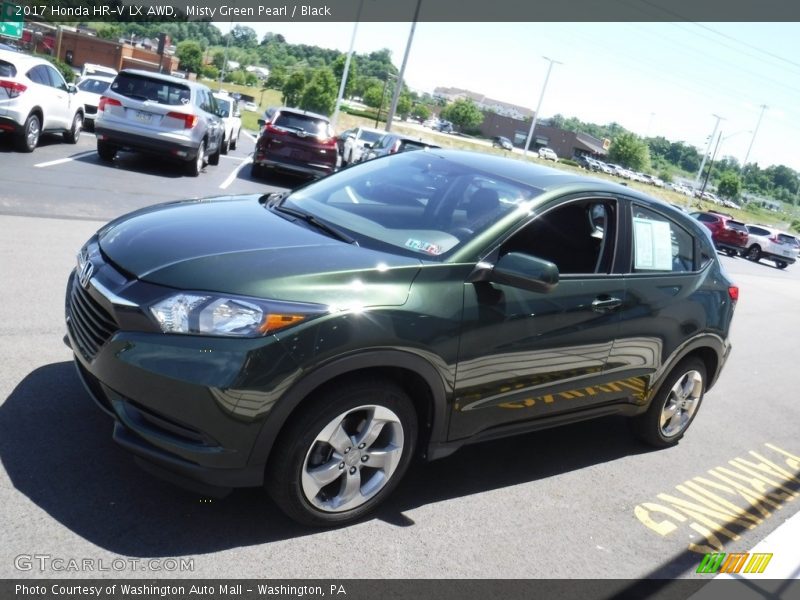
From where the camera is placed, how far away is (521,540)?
155 inches

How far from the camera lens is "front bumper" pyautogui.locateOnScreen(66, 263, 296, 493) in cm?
307

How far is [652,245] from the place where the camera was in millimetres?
4957

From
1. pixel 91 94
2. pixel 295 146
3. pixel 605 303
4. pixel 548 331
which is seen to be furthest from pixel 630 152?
pixel 548 331

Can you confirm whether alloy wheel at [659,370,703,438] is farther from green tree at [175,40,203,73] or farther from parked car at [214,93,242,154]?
green tree at [175,40,203,73]

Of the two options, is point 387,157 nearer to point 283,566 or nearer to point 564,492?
point 564,492

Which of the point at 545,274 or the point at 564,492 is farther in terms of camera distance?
the point at 564,492

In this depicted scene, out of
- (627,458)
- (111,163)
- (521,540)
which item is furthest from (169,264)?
(111,163)

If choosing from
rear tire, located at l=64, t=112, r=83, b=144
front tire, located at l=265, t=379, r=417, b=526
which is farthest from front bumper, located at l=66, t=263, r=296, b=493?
rear tire, located at l=64, t=112, r=83, b=144

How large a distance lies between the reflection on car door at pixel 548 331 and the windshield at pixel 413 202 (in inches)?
9.8

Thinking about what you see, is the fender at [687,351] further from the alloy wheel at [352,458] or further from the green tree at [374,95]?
the green tree at [374,95]

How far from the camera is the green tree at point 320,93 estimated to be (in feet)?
233

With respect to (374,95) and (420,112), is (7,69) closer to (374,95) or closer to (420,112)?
(374,95)

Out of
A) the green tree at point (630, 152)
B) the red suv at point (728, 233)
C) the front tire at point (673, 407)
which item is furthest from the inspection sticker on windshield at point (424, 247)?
the green tree at point (630, 152)

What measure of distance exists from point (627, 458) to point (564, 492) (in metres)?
0.99
